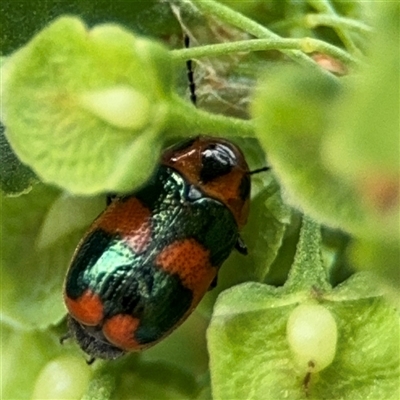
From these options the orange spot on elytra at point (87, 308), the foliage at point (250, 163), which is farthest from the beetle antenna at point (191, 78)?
the orange spot on elytra at point (87, 308)

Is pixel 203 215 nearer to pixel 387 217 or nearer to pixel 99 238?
pixel 99 238

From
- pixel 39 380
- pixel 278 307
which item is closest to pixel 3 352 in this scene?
pixel 39 380

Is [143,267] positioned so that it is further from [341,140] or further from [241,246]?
[341,140]

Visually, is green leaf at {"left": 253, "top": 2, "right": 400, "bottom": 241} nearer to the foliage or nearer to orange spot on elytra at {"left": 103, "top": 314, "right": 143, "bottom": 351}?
the foliage

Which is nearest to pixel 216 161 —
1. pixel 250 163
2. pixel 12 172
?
pixel 250 163

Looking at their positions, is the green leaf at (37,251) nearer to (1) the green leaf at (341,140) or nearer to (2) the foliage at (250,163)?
(2) the foliage at (250,163)

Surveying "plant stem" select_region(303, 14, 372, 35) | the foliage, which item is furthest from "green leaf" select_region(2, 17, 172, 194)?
"plant stem" select_region(303, 14, 372, 35)

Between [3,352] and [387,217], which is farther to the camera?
[3,352]

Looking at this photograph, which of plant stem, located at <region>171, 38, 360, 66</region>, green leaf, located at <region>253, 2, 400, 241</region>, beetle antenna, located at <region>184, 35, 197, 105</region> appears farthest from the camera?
beetle antenna, located at <region>184, 35, 197, 105</region>
